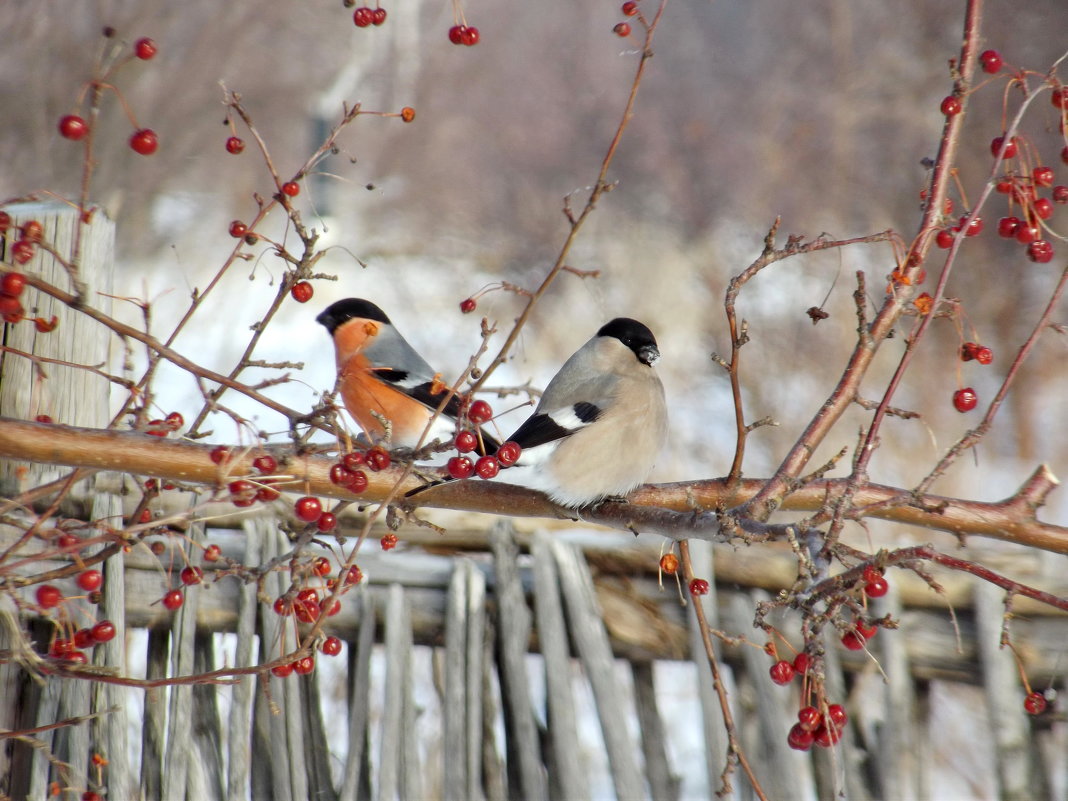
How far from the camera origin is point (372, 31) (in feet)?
21.8

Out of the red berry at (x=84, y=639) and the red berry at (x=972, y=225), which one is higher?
the red berry at (x=972, y=225)

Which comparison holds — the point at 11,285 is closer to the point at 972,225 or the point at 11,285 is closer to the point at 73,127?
the point at 73,127

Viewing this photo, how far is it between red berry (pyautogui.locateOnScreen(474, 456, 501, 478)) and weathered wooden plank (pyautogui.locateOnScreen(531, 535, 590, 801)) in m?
0.67

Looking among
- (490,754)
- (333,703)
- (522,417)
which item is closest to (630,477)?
(490,754)

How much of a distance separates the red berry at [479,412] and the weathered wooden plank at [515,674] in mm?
756

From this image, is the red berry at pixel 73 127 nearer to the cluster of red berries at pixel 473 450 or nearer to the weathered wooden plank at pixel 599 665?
the cluster of red berries at pixel 473 450

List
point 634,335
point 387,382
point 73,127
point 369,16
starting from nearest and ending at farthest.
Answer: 1. point 73,127
2. point 369,16
3. point 634,335
4. point 387,382

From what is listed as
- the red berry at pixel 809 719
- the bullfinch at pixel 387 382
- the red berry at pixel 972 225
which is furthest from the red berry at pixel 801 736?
the bullfinch at pixel 387 382

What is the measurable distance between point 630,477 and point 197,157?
5266mm

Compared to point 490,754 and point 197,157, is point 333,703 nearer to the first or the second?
point 490,754

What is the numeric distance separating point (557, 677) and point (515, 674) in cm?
7

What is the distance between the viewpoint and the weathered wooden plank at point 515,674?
1581 mm

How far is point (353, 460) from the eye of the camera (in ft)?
3.10

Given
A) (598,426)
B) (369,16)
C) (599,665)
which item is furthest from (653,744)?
(369,16)
